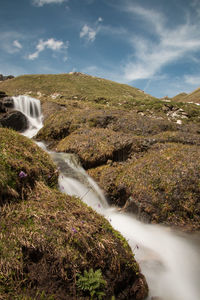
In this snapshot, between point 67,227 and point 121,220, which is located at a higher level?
point 67,227

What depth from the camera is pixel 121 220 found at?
23.2 feet

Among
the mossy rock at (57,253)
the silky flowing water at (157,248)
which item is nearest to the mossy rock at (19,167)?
the mossy rock at (57,253)

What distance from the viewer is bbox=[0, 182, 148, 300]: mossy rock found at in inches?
122

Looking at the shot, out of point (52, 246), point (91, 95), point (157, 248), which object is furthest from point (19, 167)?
point (91, 95)

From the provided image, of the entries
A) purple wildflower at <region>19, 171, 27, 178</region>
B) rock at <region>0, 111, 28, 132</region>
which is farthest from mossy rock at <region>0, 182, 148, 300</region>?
rock at <region>0, 111, 28, 132</region>

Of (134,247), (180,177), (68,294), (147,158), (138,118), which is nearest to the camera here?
(68,294)

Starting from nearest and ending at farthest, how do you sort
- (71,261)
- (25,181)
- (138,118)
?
(71,261), (25,181), (138,118)

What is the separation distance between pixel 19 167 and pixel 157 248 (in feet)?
15.2

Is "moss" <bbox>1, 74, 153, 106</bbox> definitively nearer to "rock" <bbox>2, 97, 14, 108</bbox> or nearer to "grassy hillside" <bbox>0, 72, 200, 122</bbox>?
"grassy hillside" <bbox>0, 72, 200, 122</bbox>

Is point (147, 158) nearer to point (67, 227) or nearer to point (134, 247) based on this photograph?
point (134, 247)

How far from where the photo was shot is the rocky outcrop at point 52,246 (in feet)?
10.3

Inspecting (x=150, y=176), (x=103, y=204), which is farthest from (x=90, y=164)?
(x=150, y=176)

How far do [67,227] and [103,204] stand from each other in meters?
4.34

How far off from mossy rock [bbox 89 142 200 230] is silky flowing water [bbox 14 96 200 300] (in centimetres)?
47
